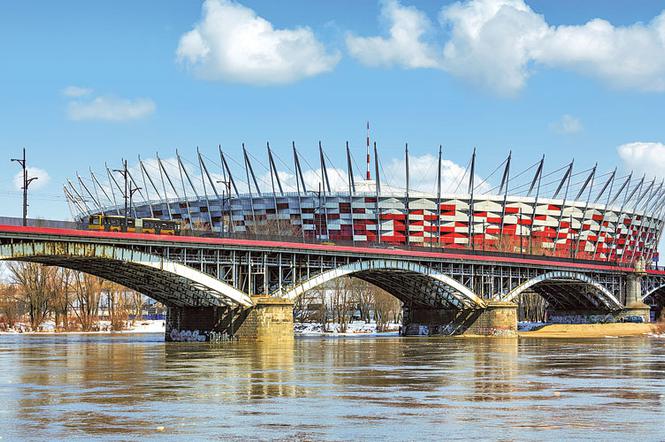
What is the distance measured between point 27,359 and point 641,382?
38.5 m

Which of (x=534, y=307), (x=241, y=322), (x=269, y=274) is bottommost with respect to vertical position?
(x=241, y=322)

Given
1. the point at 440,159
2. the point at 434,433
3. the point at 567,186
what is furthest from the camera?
the point at 567,186

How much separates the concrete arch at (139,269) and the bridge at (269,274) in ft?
0.29

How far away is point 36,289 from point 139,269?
210 feet

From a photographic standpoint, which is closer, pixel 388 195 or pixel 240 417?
pixel 240 417

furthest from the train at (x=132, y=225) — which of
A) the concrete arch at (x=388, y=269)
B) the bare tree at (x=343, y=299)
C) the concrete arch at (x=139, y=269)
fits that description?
the bare tree at (x=343, y=299)

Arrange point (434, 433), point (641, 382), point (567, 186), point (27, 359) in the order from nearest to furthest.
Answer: point (434, 433)
point (641, 382)
point (27, 359)
point (567, 186)

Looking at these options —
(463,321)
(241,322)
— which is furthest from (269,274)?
(463,321)

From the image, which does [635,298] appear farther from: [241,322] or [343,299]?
[241,322]

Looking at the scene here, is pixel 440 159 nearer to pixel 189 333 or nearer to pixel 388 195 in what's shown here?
pixel 388 195

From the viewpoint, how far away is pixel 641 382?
4175cm

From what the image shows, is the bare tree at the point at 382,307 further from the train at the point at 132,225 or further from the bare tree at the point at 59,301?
the train at the point at 132,225

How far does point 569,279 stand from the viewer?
136 meters

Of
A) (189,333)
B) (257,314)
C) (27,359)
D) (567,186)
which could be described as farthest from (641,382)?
(567,186)
